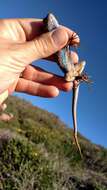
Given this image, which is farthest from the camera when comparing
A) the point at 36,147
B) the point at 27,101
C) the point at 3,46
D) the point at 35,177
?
the point at 27,101

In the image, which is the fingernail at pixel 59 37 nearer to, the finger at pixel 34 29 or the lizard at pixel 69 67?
the lizard at pixel 69 67

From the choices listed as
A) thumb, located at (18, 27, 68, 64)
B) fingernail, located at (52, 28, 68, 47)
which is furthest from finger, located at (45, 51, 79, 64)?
fingernail, located at (52, 28, 68, 47)

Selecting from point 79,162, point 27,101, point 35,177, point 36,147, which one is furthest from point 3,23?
point 27,101

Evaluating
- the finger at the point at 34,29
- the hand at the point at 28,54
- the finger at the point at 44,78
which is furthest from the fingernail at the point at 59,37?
the finger at the point at 44,78

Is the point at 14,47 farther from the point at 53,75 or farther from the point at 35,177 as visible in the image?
the point at 35,177

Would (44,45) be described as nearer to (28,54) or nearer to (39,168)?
(28,54)

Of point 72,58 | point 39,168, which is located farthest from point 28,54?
point 39,168

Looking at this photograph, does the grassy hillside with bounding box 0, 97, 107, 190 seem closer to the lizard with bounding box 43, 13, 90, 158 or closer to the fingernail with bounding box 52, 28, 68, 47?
the lizard with bounding box 43, 13, 90, 158
